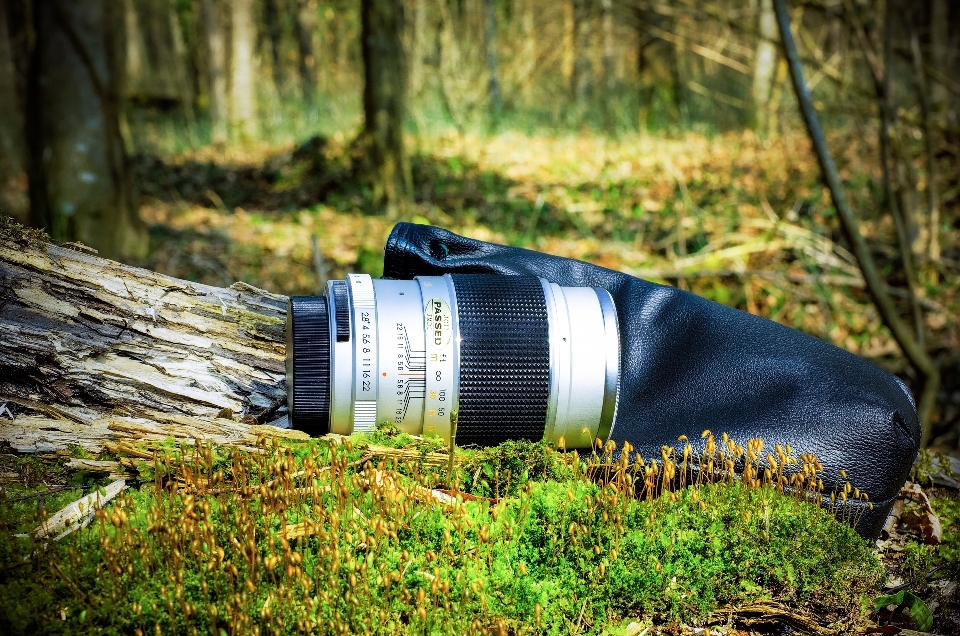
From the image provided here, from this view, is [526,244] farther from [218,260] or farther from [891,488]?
[891,488]

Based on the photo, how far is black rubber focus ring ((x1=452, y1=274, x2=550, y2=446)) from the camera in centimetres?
247

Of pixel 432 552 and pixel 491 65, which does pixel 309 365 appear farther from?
pixel 491 65

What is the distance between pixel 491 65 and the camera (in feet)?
50.1

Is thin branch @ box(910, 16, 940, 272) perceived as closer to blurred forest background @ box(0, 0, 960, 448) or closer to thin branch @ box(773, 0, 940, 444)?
blurred forest background @ box(0, 0, 960, 448)

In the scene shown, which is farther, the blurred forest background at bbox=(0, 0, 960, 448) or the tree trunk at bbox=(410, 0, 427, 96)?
the tree trunk at bbox=(410, 0, 427, 96)

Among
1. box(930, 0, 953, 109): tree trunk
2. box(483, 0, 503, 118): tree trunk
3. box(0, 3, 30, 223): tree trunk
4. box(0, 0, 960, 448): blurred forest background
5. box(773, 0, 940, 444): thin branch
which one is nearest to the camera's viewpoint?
box(773, 0, 940, 444): thin branch

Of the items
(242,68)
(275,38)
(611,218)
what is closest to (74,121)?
(611,218)

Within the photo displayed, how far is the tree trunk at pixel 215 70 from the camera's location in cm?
1495

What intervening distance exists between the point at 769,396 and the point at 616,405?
505 mm

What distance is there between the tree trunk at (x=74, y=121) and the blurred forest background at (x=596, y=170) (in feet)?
0.05

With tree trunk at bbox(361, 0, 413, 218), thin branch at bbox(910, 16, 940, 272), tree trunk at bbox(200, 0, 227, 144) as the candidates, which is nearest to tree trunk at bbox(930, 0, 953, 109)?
thin branch at bbox(910, 16, 940, 272)

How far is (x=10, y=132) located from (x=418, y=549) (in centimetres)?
1669

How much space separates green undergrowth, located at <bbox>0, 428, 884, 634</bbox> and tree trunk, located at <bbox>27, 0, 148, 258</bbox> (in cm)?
485

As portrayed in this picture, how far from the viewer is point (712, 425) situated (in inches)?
103
